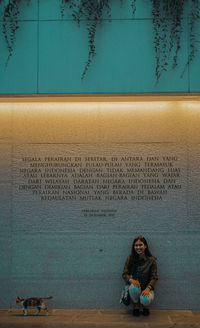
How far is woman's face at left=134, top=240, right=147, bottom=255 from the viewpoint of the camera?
7.98 m

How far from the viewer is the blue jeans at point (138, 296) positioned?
7.67 m

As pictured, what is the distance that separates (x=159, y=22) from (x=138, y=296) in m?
4.08

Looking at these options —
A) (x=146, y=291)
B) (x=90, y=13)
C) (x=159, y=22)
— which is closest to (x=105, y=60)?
(x=90, y=13)

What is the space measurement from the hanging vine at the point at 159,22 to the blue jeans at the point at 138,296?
312 cm

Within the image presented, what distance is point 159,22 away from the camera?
7812 mm

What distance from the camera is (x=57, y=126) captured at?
858cm

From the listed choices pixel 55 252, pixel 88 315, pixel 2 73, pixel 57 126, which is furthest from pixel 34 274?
pixel 2 73

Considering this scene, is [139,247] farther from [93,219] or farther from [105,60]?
[105,60]

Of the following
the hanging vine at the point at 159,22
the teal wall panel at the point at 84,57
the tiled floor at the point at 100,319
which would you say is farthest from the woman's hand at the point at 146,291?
the hanging vine at the point at 159,22

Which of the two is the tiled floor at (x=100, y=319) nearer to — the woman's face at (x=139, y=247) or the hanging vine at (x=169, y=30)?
the woman's face at (x=139, y=247)

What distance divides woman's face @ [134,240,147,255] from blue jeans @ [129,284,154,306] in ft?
1.75

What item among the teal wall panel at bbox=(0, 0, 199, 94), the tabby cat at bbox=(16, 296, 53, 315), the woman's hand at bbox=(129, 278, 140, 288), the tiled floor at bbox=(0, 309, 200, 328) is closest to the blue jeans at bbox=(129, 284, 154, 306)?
the woman's hand at bbox=(129, 278, 140, 288)

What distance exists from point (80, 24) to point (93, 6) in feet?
1.08

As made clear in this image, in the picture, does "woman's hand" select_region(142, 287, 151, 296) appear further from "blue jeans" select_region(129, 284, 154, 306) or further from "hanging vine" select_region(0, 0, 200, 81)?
"hanging vine" select_region(0, 0, 200, 81)
